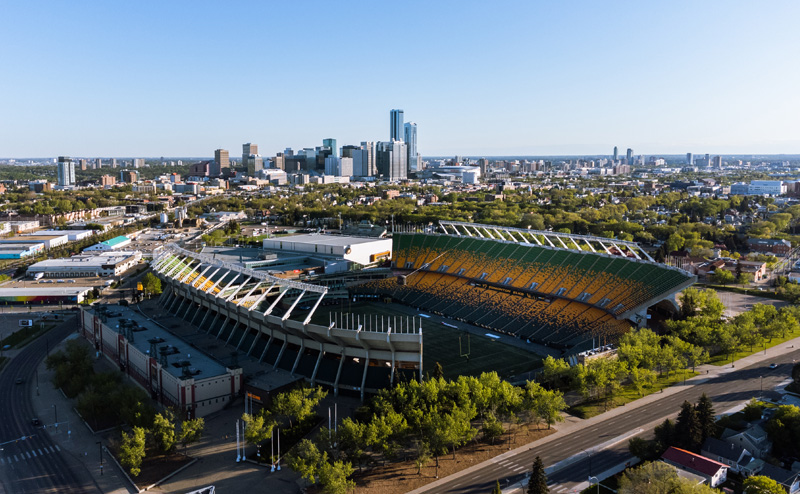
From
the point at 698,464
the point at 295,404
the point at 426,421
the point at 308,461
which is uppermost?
the point at 295,404

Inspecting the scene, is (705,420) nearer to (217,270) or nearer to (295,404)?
(295,404)

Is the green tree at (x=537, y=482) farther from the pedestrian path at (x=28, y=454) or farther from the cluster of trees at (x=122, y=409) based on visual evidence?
the pedestrian path at (x=28, y=454)

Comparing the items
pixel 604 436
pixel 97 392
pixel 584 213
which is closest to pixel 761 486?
pixel 604 436

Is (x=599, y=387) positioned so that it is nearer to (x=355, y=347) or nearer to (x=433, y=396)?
(x=433, y=396)

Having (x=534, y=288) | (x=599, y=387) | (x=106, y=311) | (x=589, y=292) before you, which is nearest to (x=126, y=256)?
(x=106, y=311)

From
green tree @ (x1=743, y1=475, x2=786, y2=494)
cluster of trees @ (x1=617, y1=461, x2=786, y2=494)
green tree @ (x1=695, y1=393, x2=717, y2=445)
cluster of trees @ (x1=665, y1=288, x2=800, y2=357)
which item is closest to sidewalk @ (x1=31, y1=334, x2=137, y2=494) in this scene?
cluster of trees @ (x1=617, y1=461, x2=786, y2=494)

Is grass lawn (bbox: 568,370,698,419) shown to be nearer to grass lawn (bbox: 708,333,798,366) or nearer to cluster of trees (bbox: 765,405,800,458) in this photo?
grass lawn (bbox: 708,333,798,366)
